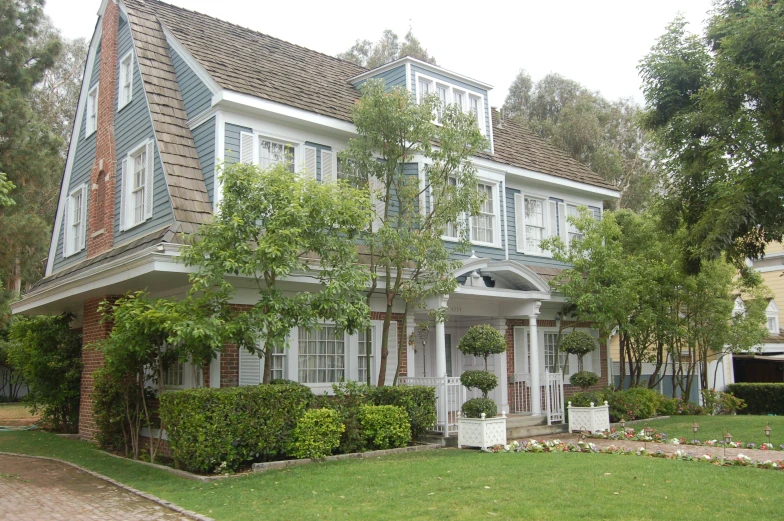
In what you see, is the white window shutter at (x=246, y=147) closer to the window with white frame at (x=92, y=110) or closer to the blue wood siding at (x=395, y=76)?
the blue wood siding at (x=395, y=76)

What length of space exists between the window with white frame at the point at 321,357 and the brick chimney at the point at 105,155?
5.11 meters

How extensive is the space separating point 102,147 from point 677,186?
43.0 ft

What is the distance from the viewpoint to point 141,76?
14.6m

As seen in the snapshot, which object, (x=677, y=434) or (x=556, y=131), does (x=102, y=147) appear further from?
(x=556, y=131)

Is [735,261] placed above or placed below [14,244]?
below

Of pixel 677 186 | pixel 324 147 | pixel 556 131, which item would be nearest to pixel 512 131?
pixel 677 186

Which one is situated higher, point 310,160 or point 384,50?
point 384,50

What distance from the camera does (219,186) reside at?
42.5ft

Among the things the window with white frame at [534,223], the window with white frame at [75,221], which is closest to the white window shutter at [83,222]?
the window with white frame at [75,221]

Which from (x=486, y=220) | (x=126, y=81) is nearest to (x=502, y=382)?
(x=486, y=220)

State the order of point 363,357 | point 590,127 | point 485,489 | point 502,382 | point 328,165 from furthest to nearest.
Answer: point 590,127 → point 502,382 → point 328,165 → point 363,357 → point 485,489

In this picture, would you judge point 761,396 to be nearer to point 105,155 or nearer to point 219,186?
point 219,186

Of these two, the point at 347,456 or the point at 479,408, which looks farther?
the point at 479,408

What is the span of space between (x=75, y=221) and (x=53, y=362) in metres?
3.77
